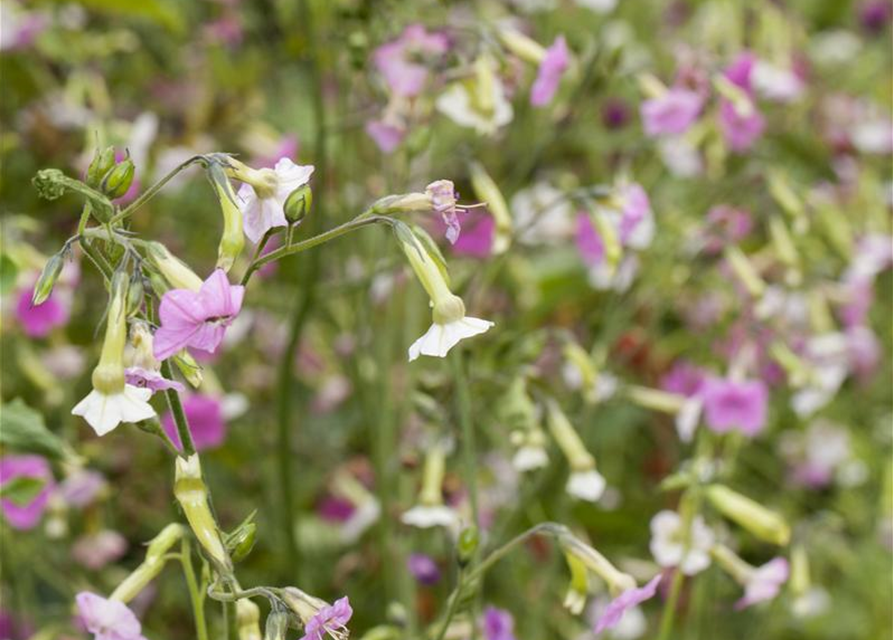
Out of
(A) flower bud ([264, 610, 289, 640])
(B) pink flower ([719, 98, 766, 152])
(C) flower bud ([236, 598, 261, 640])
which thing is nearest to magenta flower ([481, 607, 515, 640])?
(C) flower bud ([236, 598, 261, 640])

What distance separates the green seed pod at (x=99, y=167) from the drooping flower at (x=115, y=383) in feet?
0.27

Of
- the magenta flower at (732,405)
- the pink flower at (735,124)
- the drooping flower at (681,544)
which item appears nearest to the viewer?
the drooping flower at (681,544)

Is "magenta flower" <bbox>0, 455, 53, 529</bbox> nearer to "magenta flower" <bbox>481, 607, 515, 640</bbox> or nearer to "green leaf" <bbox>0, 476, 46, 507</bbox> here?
"green leaf" <bbox>0, 476, 46, 507</bbox>

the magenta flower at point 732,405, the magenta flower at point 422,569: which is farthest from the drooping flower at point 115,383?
the magenta flower at point 732,405

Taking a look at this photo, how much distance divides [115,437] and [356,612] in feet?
1.41

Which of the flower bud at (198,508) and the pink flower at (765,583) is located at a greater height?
the flower bud at (198,508)

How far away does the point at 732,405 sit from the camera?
155 cm

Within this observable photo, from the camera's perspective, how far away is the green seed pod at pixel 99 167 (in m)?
0.84

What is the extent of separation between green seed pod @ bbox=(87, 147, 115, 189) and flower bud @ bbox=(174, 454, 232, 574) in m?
0.18

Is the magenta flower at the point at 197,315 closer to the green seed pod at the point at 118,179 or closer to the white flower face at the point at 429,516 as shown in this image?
the green seed pod at the point at 118,179

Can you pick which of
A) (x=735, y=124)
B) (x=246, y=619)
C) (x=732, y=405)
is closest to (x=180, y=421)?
(x=246, y=619)

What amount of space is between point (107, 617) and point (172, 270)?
9.1 inches

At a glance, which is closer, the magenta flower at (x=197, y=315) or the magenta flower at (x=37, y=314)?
the magenta flower at (x=197, y=315)

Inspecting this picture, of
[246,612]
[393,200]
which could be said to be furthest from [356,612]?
[393,200]
